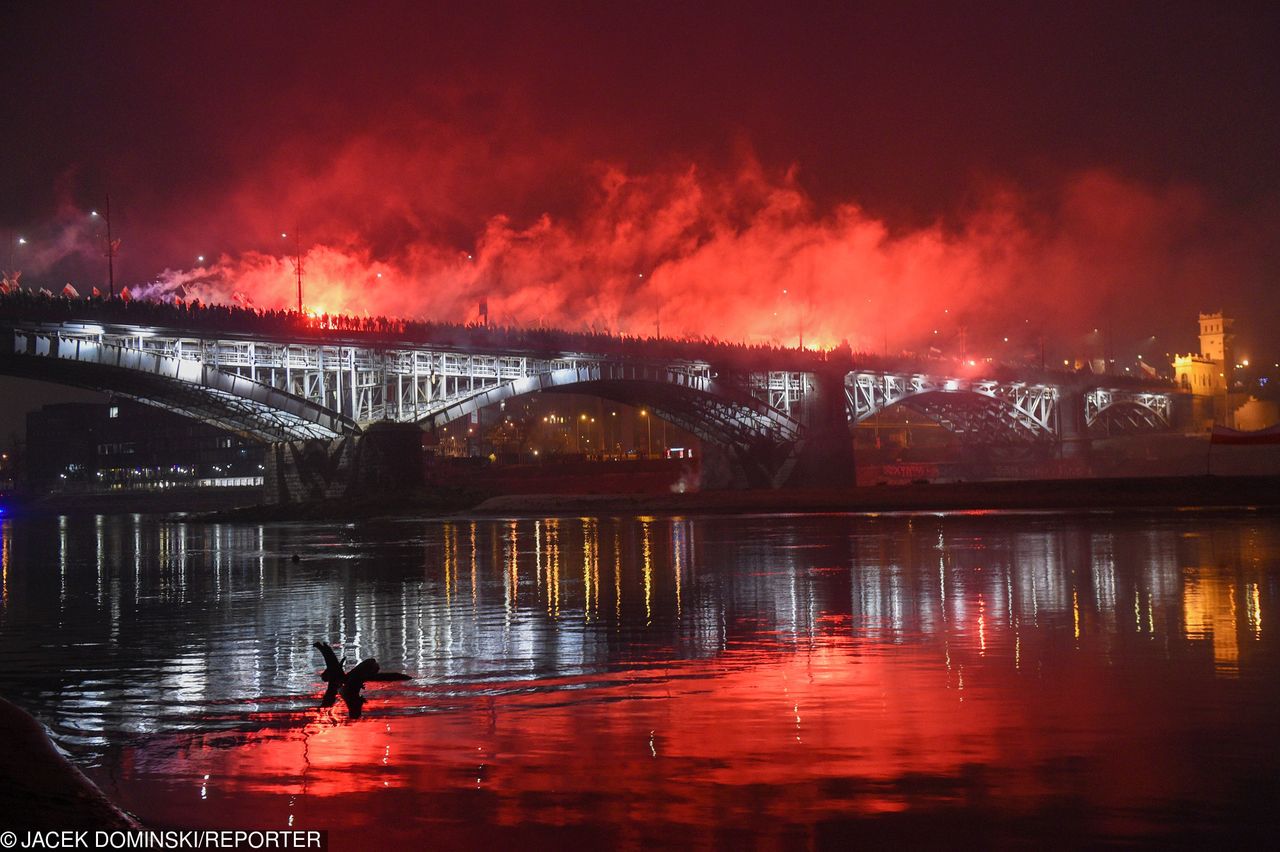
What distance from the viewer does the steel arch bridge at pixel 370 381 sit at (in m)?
84.8

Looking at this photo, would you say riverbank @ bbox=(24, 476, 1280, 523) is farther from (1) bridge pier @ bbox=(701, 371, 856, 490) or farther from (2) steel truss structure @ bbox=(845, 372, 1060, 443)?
(2) steel truss structure @ bbox=(845, 372, 1060, 443)

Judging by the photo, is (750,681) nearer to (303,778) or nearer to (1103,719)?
(1103,719)

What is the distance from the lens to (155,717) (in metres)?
16.7

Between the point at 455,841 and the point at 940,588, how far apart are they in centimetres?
2151

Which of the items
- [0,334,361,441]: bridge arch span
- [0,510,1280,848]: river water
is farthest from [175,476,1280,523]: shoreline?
[0,510,1280,848]: river water

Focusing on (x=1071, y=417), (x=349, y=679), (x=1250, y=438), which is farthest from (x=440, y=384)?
(x=1071, y=417)

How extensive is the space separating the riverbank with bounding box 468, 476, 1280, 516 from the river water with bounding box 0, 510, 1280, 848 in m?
38.4

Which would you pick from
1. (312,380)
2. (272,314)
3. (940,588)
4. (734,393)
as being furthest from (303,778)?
(734,393)

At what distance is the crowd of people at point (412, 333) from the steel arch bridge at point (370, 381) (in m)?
0.65

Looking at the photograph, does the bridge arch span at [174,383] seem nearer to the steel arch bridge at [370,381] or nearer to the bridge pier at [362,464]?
the steel arch bridge at [370,381]

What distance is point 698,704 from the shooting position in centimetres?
1662

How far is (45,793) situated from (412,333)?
9274cm

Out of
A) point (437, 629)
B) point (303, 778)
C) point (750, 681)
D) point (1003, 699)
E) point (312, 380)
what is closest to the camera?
point (303, 778)

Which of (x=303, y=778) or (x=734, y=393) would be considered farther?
(x=734, y=393)
